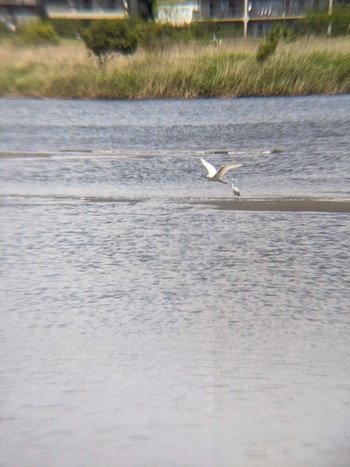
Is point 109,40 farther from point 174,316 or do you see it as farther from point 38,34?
point 174,316

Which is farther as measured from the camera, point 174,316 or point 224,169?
point 224,169

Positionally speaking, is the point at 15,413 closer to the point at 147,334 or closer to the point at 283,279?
the point at 147,334

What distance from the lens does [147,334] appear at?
2838mm

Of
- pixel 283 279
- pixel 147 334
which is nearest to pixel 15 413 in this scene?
pixel 147 334

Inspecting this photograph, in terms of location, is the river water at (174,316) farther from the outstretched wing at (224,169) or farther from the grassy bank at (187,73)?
the grassy bank at (187,73)

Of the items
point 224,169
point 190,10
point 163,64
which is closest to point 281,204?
point 224,169

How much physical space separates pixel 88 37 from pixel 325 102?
6.99 meters

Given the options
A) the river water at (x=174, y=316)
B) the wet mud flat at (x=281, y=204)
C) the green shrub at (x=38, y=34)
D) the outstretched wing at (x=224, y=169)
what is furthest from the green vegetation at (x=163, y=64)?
the wet mud flat at (x=281, y=204)

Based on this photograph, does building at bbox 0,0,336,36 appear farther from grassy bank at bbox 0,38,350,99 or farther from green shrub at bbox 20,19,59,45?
grassy bank at bbox 0,38,350,99

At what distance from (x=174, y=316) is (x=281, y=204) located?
2.50m

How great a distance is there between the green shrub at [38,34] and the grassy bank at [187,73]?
0.39 m

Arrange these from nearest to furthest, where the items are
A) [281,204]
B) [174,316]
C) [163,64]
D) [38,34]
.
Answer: [174,316]
[281,204]
[163,64]
[38,34]

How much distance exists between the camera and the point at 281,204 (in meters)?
5.34

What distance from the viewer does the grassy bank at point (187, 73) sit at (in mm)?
15477
